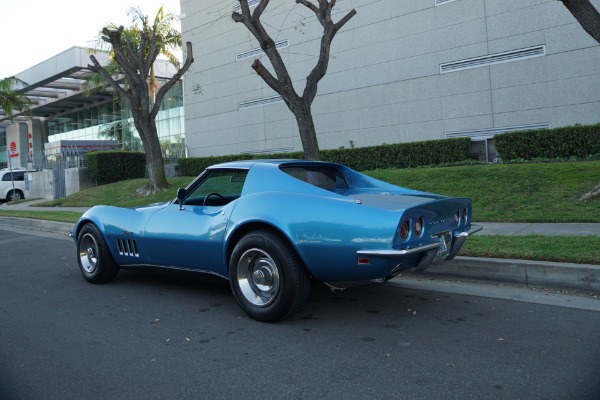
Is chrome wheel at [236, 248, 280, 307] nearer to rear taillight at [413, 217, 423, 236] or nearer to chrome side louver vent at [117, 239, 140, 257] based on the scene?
rear taillight at [413, 217, 423, 236]

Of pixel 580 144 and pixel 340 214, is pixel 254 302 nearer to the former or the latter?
pixel 340 214

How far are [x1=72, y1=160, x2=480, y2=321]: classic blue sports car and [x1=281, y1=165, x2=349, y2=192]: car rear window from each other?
1 cm

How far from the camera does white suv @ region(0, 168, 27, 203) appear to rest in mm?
25562

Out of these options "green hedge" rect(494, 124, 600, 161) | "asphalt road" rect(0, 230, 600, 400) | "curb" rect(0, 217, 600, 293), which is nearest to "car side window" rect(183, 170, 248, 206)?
"asphalt road" rect(0, 230, 600, 400)

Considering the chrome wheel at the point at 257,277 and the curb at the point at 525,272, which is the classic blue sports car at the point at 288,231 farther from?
the curb at the point at 525,272

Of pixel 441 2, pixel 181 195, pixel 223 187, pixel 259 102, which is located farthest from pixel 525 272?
pixel 259 102

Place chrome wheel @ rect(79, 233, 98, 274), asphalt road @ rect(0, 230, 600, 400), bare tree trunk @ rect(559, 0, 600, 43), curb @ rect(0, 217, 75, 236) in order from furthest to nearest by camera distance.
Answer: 1. curb @ rect(0, 217, 75, 236)
2. bare tree trunk @ rect(559, 0, 600, 43)
3. chrome wheel @ rect(79, 233, 98, 274)
4. asphalt road @ rect(0, 230, 600, 400)

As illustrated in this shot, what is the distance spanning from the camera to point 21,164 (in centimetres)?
4947

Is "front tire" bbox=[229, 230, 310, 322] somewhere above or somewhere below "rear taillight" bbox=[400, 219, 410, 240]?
below

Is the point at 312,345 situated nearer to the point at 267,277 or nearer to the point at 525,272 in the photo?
the point at 267,277

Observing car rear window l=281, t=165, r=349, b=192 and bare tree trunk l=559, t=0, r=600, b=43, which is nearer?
car rear window l=281, t=165, r=349, b=192

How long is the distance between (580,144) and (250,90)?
1462cm

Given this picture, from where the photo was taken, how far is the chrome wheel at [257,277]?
4.46 m

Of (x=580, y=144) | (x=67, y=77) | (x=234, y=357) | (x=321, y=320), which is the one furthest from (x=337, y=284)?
(x=67, y=77)
